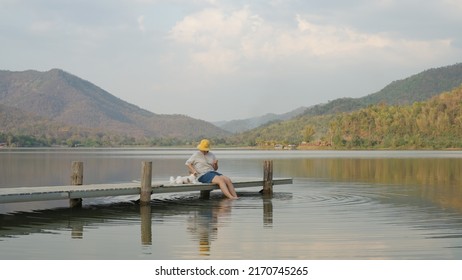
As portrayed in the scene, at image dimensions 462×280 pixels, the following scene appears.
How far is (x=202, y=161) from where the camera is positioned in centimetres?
1848

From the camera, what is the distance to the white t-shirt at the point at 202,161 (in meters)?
18.2

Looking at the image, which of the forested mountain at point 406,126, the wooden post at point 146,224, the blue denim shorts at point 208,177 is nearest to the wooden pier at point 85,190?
the blue denim shorts at point 208,177

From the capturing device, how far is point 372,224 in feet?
44.1

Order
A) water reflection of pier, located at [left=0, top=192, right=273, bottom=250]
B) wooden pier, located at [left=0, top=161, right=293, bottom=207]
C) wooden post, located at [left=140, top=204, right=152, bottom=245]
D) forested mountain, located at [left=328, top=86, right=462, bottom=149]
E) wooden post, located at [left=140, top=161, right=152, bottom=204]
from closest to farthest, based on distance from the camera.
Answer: wooden post, located at [left=140, top=204, right=152, bottom=245], water reflection of pier, located at [left=0, top=192, right=273, bottom=250], wooden pier, located at [left=0, top=161, right=293, bottom=207], wooden post, located at [left=140, top=161, right=152, bottom=204], forested mountain, located at [left=328, top=86, right=462, bottom=149]

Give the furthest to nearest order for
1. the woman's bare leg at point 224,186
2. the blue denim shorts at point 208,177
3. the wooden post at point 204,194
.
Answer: the wooden post at point 204,194 → the woman's bare leg at point 224,186 → the blue denim shorts at point 208,177

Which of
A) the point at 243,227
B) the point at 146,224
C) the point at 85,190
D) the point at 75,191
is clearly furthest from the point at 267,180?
the point at 243,227

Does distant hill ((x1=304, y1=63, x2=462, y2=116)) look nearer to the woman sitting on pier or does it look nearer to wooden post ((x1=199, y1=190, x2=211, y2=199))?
wooden post ((x1=199, y1=190, x2=211, y2=199))

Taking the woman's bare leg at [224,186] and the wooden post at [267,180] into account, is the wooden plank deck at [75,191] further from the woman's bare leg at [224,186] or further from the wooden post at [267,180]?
the wooden post at [267,180]

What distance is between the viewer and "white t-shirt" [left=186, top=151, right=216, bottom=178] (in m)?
18.2

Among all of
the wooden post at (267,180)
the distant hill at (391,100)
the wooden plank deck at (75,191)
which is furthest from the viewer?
the distant hill at (391,100)

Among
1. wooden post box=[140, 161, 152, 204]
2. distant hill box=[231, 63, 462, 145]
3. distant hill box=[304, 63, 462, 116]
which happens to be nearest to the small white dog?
wooden post box=[140, 161, 152, 204]
